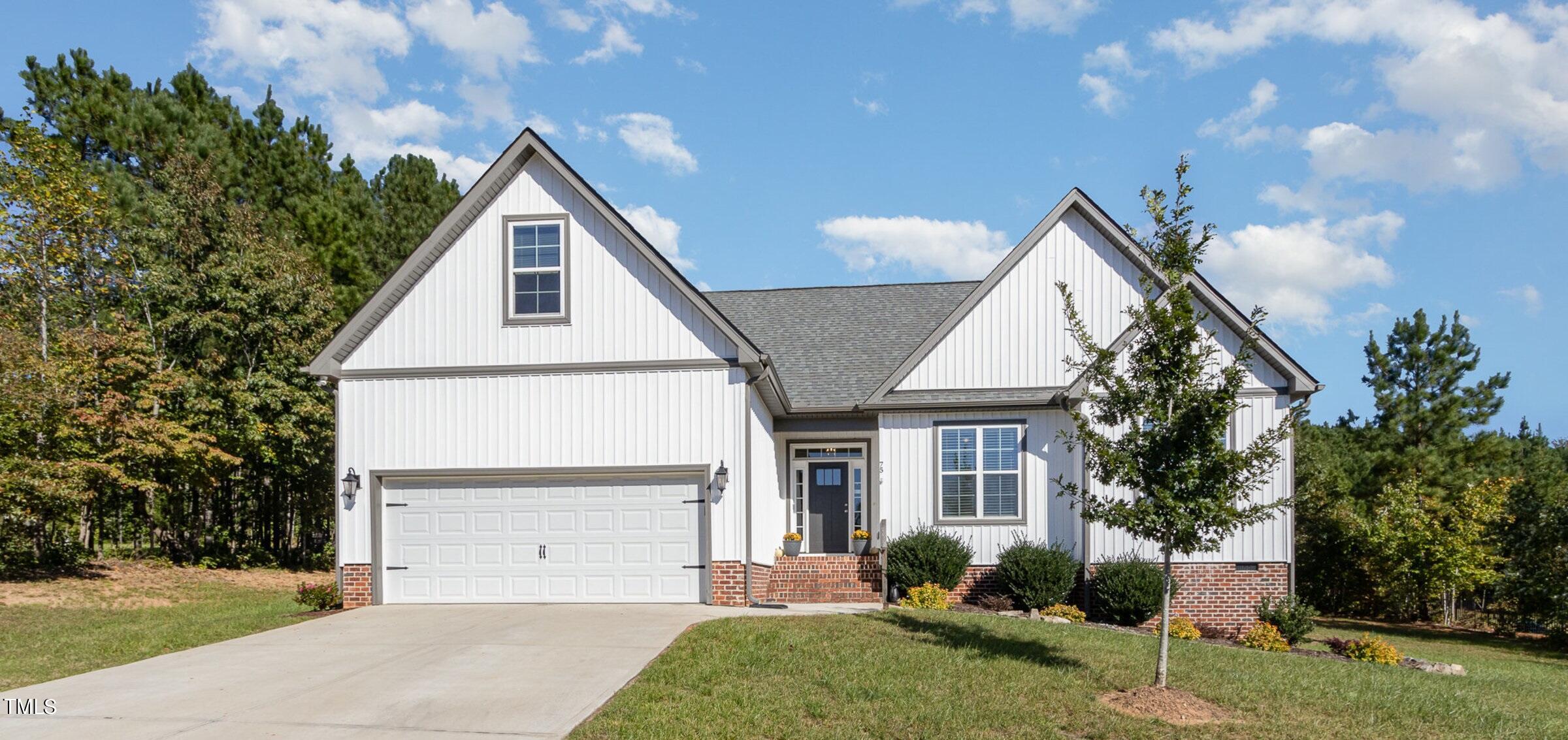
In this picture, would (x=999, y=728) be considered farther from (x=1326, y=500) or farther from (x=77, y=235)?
(x=77, y=235)

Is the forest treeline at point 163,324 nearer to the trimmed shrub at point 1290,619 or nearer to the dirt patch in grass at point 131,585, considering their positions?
the dirt patch in grass at point 131,585

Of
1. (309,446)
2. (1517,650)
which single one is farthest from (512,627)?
(1517,650)

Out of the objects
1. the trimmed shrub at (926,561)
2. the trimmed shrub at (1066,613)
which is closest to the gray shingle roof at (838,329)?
the trimmed shrub at (926,561)

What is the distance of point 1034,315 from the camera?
63.4 feet


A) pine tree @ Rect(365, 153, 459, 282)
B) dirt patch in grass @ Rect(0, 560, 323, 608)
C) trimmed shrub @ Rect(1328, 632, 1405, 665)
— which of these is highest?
pine tree @ Rect(365, 153, 459, 282)

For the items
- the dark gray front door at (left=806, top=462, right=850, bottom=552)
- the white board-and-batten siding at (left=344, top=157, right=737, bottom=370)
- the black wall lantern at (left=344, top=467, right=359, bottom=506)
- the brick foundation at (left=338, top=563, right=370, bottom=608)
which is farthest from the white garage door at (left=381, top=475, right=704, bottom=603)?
the dark gray front door at (left=806, top=462, right=850, bottom=552)

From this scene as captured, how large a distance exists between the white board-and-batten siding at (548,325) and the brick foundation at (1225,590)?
8497 millimetres

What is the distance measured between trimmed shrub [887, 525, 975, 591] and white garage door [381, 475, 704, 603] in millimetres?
3722

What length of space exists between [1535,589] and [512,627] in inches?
846

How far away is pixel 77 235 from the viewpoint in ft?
80.1

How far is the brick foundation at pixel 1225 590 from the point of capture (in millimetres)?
18078

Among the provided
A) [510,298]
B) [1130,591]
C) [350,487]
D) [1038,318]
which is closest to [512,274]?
[510,298]

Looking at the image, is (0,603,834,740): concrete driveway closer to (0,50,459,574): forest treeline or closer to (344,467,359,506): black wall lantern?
(344,467,359,506): black wall lantern

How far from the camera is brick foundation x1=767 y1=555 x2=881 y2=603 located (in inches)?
723
